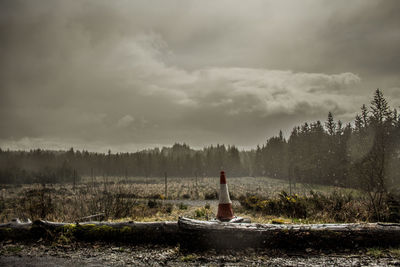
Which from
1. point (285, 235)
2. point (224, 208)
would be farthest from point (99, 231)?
point (285, 235)

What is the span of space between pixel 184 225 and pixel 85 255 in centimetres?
218

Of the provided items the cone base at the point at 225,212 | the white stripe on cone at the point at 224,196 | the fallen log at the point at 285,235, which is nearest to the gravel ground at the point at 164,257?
the fallen log at the point at 285,235

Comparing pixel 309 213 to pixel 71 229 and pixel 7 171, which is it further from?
pixel 7 171

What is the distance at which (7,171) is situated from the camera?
98.1m

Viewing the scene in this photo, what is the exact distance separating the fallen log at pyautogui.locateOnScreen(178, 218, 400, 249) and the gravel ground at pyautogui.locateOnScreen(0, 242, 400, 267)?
0.62 feet

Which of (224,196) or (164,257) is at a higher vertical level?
(224,196)

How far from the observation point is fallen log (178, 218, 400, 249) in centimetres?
512

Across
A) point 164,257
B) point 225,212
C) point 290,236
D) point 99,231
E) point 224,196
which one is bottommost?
point 164,257

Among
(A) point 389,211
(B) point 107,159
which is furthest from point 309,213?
(B) point 107,159

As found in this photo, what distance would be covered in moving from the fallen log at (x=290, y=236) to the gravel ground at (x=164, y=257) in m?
0.19

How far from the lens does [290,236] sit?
5242 millimetres

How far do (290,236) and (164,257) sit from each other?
2511mm

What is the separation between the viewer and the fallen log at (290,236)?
512 centimetres

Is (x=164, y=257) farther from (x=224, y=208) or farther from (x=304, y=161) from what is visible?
(x=304, y=161)
